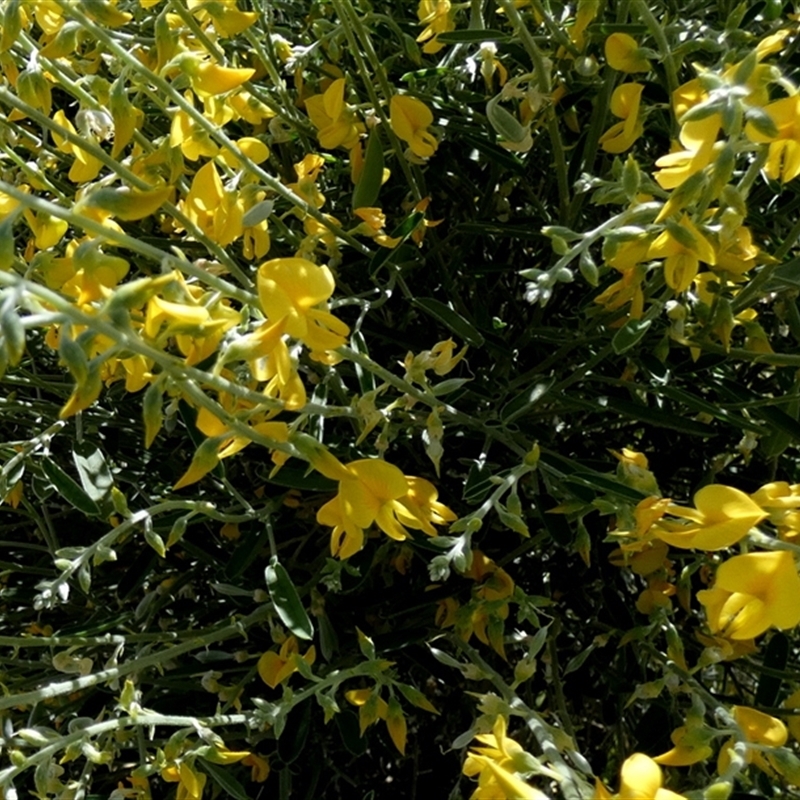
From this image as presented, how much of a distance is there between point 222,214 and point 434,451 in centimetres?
25

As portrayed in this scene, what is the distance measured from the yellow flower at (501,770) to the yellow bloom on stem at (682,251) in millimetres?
348

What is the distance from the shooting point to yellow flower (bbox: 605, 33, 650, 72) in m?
0.87

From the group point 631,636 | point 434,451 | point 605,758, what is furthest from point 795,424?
point 605,758

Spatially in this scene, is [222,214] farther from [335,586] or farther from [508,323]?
[508,323]

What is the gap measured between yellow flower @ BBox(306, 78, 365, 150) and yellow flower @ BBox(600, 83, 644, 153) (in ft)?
0.78

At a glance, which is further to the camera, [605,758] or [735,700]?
[605,758]

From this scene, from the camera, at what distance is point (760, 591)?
0.64 meters

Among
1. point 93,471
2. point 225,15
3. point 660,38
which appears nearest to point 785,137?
point 660,38

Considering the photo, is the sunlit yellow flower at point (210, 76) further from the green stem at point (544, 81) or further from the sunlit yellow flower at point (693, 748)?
the sunlit yellow flower at point (693, 748)

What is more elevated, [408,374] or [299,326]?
[299,326]

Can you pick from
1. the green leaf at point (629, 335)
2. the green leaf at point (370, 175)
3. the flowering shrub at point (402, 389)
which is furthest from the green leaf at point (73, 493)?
the green leaf at point (629, 335)

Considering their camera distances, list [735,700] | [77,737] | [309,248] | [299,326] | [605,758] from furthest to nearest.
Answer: [605,758], [735,700], [309,248], [77,737], [299,326]

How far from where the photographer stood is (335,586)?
91 centimetres

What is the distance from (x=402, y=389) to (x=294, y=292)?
152mm
